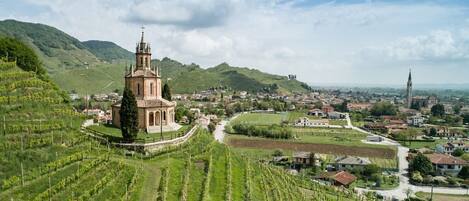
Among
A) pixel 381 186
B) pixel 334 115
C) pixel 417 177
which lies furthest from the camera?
pixel 334 115

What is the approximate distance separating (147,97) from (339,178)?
28855 millimetres

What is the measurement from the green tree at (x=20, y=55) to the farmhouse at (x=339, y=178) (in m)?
37.6

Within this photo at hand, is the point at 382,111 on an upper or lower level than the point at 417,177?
upper

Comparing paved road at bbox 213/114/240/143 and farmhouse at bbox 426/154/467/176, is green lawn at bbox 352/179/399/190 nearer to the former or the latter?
farmhouse at bbox 426/154/467/176

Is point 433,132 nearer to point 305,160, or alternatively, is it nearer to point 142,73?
A: point 305,160

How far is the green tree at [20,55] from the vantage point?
43156 mm

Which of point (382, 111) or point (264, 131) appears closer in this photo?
point (264, 131)

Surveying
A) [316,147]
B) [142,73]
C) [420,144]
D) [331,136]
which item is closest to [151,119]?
[142,73]

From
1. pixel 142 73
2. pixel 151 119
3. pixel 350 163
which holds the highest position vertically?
pixel 142 73

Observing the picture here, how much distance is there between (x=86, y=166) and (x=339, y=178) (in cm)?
3873

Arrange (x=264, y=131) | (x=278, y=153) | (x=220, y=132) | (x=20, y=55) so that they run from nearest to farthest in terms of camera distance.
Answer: (x=20, y=55) < (x=278, y=153) < (x=264, y=131) < (x=220, y=132)

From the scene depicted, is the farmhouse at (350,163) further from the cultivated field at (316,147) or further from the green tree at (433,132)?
the green tree at (433,132)

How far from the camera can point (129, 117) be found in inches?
1304

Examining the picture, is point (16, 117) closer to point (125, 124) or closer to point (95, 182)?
point (125, 124)
